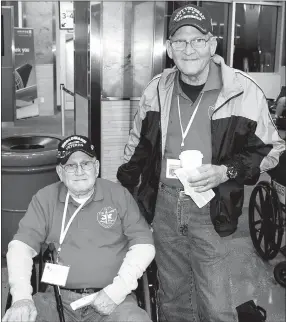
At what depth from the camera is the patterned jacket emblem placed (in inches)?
80.4

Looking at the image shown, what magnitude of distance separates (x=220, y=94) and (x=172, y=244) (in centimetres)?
71

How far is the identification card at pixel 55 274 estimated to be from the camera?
75.1 inches

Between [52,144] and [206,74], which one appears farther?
[52,144]

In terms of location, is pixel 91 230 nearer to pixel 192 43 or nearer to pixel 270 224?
pixel 192 43

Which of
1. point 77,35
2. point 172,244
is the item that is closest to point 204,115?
point 172,244

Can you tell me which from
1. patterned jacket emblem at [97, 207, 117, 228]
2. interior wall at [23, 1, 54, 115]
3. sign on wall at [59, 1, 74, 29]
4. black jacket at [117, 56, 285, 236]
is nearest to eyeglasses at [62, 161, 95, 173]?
patterned jacket emblem at [97, 207, 117, 228]

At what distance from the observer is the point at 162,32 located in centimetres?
443

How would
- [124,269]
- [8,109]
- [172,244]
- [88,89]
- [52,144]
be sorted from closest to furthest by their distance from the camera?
[124,269], [172,244], [52,144], [88,89], [8,109]

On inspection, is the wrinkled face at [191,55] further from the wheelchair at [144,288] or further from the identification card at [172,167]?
the wheelchair at [144,288]

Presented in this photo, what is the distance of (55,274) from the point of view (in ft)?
6.31

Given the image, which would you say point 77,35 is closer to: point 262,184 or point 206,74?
point 262,184

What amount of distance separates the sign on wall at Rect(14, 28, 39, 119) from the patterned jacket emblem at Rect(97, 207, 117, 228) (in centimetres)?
887

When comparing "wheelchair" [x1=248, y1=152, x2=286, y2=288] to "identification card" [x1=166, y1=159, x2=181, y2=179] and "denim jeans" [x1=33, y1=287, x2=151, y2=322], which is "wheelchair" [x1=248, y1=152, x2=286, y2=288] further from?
"denim jeans" [x1=33, y1=287, x2=151, y2=322]

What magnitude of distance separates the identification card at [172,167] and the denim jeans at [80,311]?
0.52 meters
